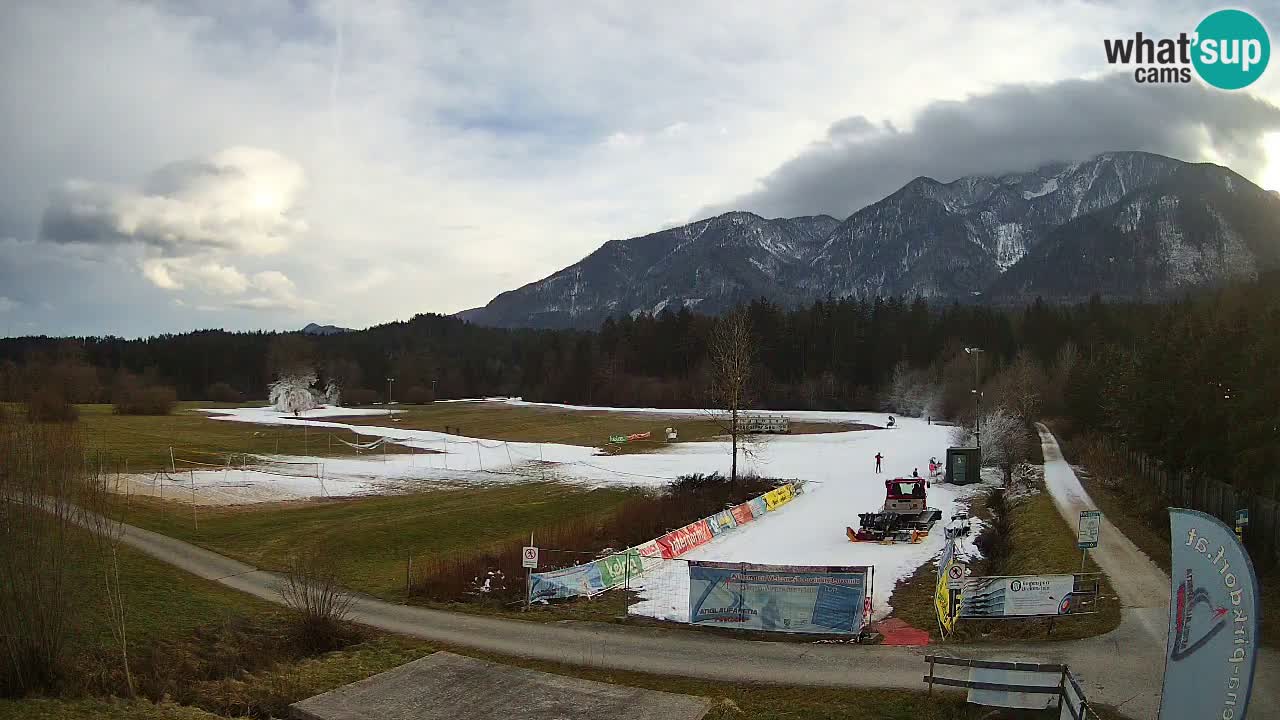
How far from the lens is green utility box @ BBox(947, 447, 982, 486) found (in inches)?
1902

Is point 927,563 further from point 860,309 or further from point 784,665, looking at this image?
point 860,309

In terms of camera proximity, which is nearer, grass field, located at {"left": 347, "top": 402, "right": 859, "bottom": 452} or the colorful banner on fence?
the colorful banner on fence

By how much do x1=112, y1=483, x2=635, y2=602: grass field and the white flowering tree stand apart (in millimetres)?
88225

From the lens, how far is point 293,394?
408ft

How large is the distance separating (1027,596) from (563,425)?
80.7 meters

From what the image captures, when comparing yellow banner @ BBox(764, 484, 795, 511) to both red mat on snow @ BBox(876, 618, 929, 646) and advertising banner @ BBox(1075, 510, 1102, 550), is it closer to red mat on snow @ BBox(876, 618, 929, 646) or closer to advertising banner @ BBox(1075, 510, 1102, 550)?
red mat on snow @ BBox(876, 618, 929, 646)

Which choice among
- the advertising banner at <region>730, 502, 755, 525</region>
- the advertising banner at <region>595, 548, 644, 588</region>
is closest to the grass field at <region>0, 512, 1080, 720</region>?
the advertising banner at <region>595, 548, 644, 588</region>

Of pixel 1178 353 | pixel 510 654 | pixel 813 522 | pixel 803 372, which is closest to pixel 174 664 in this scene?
pixel 510 654

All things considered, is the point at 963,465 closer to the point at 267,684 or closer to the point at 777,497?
the point at 777,497

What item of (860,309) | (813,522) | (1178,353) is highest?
(860,309)

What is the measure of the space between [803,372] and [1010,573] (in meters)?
106

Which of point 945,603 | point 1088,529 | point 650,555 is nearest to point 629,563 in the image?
point 650,555

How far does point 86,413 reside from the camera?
98.0 m

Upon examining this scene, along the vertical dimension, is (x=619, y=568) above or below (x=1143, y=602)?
below
